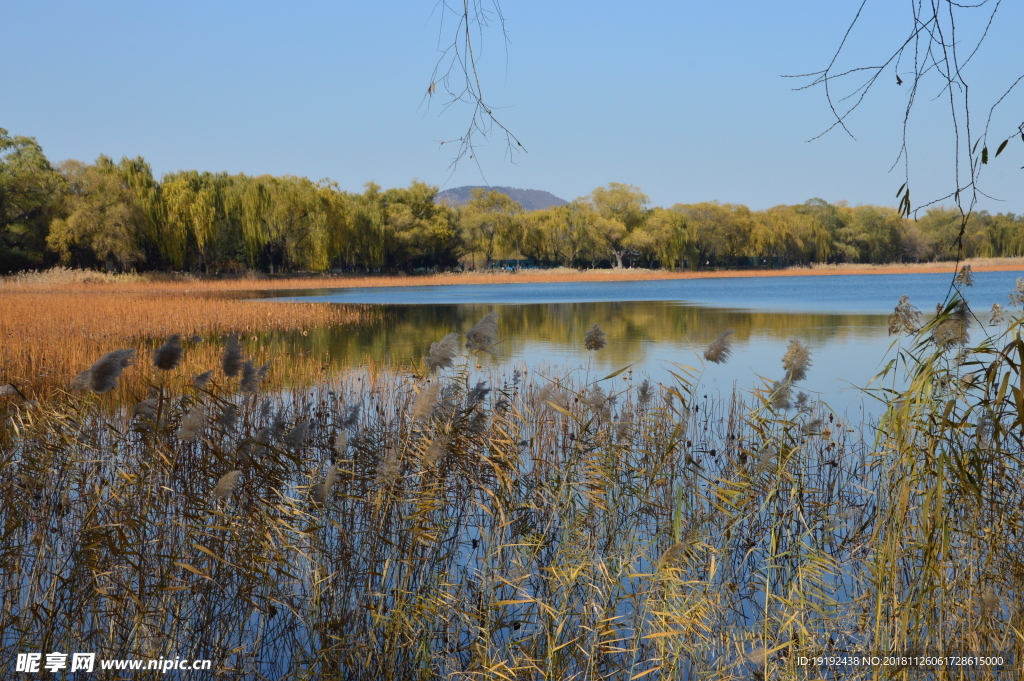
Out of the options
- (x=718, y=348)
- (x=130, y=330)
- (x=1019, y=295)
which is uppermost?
(x=1019, y=295)

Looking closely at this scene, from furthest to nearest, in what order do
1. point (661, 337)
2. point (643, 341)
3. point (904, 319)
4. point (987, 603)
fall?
point (661, 337) → point (643, 341) → point (904, 319) → point (987, 603)

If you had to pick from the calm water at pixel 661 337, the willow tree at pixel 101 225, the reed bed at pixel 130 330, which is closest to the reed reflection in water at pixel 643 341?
the calm water at pixel 661 337

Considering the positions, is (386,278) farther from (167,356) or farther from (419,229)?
(167,356)

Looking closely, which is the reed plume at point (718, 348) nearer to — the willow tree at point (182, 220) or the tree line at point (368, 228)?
the tree line at point (368, 228)

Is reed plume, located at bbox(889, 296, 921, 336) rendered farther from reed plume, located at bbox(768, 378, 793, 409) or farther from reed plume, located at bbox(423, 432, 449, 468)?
reed plume, located at bbox(423, 432, 449, 468)

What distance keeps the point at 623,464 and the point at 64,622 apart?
11.0ft

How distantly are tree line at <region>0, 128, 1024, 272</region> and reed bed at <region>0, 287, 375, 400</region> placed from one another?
12.0 m

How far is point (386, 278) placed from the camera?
54.1m

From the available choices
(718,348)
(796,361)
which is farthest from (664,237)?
(718,348)

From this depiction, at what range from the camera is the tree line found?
43.3 metres

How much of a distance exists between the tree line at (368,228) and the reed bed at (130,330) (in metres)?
12.0

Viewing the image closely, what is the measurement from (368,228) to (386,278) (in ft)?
12.0

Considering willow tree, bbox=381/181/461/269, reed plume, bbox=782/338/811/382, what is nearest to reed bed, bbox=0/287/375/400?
reed plume, bbox=782/338/811/382

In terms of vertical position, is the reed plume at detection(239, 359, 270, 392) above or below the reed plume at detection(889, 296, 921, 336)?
below
